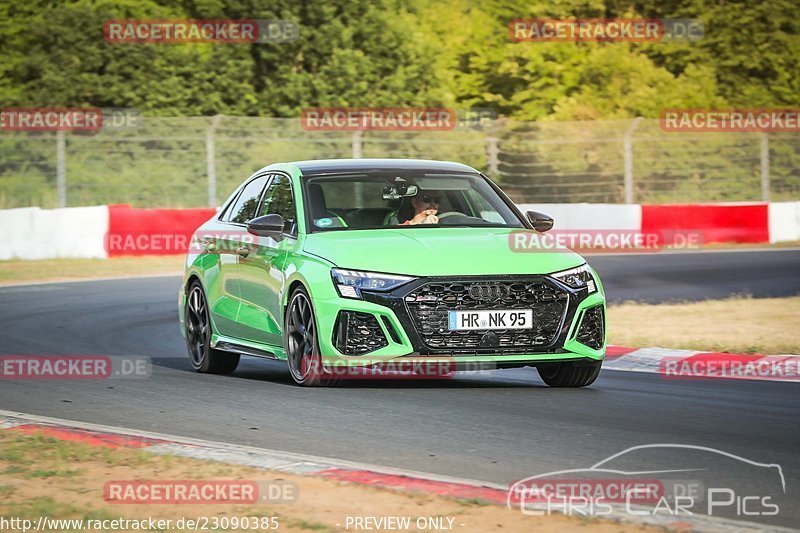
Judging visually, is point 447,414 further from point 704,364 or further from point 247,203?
point 704,364

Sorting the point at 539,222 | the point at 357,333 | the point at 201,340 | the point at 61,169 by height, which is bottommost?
the point at 201,340

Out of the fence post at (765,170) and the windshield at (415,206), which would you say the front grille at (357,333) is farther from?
the fence post at (765,170)

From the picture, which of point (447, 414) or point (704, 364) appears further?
point (704, 364)

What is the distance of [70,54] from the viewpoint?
40.0m

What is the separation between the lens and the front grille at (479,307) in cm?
994

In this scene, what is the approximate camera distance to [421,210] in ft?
37.1

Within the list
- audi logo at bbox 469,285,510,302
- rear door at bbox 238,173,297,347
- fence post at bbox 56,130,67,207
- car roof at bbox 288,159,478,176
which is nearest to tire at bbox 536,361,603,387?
audi logo at bbox 469,285,510,302

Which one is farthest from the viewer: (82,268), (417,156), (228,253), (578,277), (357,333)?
(417,156)

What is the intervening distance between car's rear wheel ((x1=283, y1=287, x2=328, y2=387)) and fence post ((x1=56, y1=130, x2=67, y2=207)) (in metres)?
20.6

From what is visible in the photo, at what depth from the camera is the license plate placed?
32.7 ft

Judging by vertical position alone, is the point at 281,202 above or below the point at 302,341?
above

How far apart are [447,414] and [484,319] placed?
0.81 metres

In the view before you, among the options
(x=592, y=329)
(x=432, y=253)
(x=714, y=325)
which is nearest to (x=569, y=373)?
(x=592, y=329)

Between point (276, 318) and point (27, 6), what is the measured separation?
109 ft
